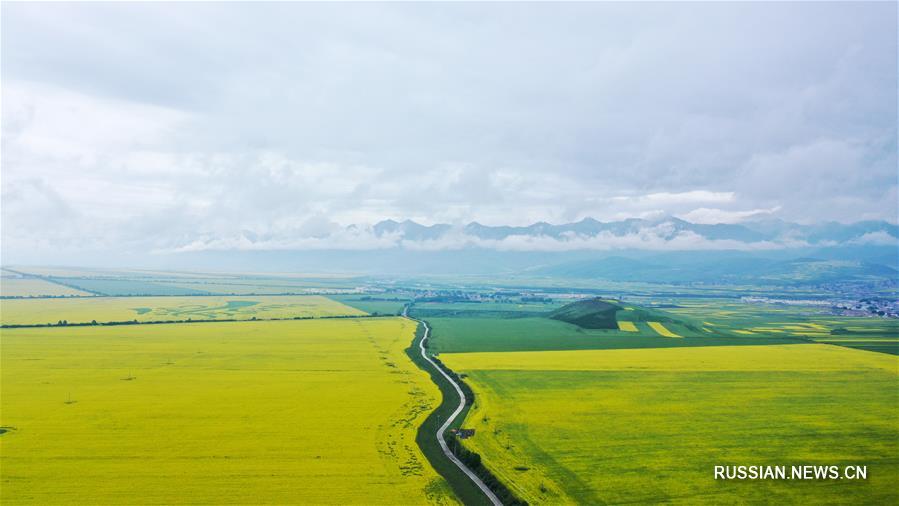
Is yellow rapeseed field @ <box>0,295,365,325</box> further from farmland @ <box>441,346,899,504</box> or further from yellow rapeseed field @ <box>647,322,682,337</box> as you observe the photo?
farmland @ <box>441,346,899,504</box>

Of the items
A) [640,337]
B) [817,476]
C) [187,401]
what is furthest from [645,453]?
[640,337]

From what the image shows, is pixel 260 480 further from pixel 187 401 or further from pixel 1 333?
pixel 1 333

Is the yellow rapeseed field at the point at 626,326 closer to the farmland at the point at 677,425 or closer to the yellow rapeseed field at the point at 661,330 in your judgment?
the yellow rapeseed field at the point at 661,330

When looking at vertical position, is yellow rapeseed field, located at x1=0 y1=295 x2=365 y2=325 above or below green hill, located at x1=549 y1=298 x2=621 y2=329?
below

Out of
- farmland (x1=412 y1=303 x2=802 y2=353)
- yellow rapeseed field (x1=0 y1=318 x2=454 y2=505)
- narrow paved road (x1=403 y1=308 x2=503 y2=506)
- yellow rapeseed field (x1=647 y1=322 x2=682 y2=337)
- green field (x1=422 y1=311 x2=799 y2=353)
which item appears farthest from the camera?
yellow rapeseed field (x1=647 y1=322 x2=682 y2=337)

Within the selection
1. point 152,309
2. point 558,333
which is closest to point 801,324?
point 558,333

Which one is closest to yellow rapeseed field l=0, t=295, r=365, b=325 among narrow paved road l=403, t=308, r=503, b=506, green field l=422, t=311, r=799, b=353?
green field l=422, t=311, r=799, b=353

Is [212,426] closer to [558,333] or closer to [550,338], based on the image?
[550,338]

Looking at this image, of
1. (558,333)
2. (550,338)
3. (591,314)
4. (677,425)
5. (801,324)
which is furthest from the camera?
(591,314)
